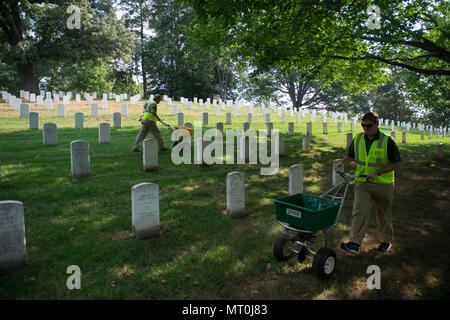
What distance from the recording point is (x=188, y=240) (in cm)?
527

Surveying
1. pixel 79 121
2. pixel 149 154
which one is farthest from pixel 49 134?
pixel 149 154

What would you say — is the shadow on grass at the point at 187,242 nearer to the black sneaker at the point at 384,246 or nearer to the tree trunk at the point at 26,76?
the black sneaker at the point at 384,246

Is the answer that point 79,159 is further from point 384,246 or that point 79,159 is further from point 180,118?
point 180,118

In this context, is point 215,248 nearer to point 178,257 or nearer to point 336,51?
point 178,257

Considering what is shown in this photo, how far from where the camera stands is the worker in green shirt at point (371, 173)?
463 centimetres

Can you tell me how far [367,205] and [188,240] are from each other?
298 centimetres

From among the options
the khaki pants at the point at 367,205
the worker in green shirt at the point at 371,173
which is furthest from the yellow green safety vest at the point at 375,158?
the khaki pants at the point at 367,205

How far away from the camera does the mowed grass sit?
13.1 ft

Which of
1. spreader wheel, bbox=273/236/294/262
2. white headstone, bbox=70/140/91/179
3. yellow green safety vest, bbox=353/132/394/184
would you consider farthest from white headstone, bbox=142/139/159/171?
yellow green safety vest, bbox=353/132/394/184

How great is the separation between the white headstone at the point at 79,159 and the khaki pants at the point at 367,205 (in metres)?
6.44

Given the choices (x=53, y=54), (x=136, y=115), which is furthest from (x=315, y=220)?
(x=53, y=54)

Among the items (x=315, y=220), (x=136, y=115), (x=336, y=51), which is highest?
(x=336, y=51)
